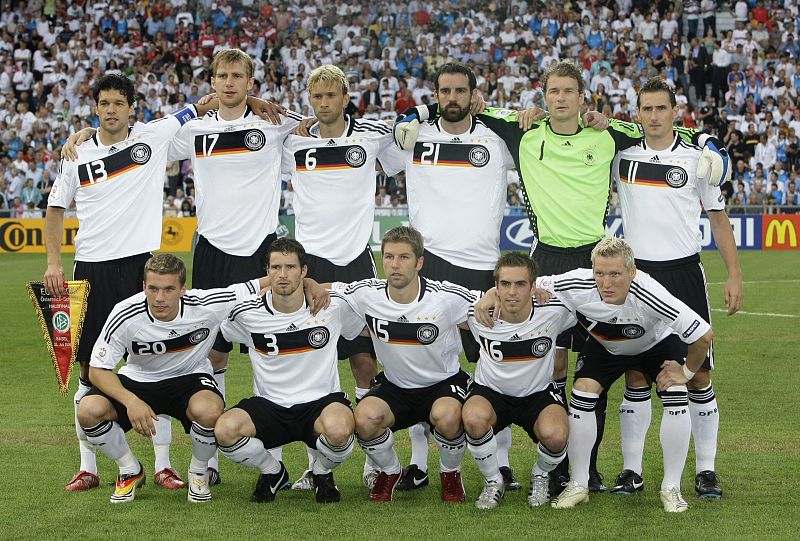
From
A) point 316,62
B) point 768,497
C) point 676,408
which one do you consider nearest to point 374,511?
point 676,408

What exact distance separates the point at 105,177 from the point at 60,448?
1904 millimetres

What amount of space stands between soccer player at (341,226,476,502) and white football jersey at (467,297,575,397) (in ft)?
0.69

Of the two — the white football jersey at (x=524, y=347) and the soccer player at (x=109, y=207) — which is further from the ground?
the soccer player at (x=109, y=207)

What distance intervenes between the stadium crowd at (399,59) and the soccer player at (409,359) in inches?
698

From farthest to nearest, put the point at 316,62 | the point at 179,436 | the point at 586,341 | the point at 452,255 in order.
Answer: the point at 316,62, the point at 179,436, the point at 452,255, the point at 586,341

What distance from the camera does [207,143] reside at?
6.86 m

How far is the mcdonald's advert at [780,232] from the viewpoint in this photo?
2386 centimetres

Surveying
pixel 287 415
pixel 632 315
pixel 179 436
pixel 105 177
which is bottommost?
pixel 179 436

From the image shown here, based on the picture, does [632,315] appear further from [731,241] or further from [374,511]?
[374,511]

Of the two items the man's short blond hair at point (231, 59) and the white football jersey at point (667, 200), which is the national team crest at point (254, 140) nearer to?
the man's short blond hair at point (231, 59)

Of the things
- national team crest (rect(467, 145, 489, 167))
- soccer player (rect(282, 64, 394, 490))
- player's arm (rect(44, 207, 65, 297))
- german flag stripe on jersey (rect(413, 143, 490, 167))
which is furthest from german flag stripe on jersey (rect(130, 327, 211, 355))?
national team crest (rect(467, 145, 489, 167))

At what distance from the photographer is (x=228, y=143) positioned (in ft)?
22.5

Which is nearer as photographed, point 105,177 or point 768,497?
point 768,497

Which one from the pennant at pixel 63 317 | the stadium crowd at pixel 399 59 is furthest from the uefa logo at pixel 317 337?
the stadium crowd at pixel 399 59
